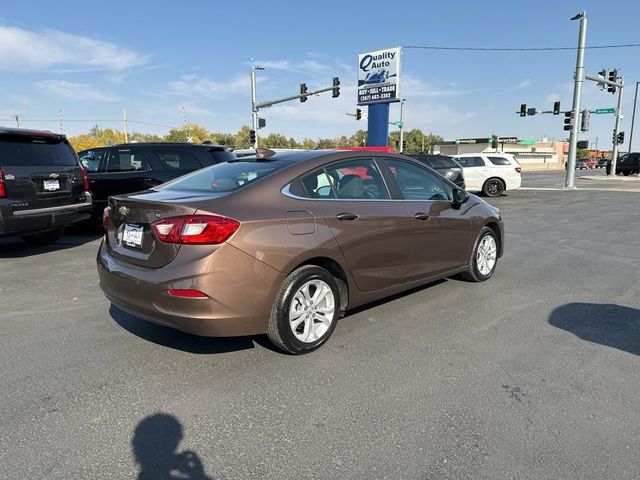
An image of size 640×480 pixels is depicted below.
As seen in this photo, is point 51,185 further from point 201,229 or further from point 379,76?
point 379,76

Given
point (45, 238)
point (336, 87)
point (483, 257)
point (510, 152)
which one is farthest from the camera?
point (510, 152)

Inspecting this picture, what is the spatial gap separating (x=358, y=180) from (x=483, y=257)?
2.34 meters

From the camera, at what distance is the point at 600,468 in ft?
7.82

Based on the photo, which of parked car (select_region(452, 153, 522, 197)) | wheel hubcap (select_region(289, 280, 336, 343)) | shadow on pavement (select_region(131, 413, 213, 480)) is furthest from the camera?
parked car (select_region(452, 153, 522, 197))

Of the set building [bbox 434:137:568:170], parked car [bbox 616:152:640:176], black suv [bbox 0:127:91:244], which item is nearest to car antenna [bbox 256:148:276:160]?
black suv [bbox 0:127:91:244]

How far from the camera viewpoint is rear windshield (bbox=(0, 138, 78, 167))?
6652 mm

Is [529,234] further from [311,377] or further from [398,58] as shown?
[398,58]

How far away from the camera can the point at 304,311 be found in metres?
3.69

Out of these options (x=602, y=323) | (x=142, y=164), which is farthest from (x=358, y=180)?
(x=142, y=164)

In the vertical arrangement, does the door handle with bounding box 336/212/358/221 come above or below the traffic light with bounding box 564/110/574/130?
below

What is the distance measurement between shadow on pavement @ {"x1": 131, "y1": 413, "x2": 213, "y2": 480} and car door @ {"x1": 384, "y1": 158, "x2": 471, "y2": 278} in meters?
2.64

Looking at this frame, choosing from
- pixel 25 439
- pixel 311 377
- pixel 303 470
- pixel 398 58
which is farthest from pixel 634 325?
pixel 398 58

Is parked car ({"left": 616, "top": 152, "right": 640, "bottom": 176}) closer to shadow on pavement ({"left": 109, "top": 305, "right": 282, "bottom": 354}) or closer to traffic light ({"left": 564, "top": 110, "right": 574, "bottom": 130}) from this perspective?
traffic light ({"left": 564, "top": 110, "right": 574, "bottom": 130})

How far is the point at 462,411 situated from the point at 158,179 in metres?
7.30
